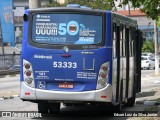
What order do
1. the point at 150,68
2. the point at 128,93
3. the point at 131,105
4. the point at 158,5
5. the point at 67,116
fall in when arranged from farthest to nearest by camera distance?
the point at 150,68
the point at 131,105
the point at 128,93
the point at 67,116
the point at 158,5

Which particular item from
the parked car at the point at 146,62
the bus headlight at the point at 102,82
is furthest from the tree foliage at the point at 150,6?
A: the parked car at the point at 146,62

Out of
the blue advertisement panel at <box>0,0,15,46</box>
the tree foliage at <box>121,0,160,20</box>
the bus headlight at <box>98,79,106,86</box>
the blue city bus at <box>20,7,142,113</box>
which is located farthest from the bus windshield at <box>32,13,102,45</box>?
the blue advertisement panel at <box>0,0,15,46</box>

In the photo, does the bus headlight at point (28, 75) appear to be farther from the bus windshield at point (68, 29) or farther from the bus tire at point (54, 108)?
the bus tire at point (54, 108)

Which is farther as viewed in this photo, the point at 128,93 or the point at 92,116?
the point at 128,93

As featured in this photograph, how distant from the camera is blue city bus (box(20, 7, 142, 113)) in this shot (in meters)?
11.9

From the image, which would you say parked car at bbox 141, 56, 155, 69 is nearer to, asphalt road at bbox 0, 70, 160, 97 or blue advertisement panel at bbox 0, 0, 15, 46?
asphalt road at bbox 0, 70, 160, 97

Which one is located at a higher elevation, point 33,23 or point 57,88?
point 33,23

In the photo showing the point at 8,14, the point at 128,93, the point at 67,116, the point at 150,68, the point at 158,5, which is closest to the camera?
the point at 158,5

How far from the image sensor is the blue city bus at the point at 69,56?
11859mm

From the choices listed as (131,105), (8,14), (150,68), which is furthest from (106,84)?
(8,14)

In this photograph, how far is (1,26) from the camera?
7719cm

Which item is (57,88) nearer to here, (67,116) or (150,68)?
(67,116)

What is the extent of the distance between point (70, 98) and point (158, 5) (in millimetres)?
3146

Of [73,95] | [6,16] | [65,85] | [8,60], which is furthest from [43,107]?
[6,16]
